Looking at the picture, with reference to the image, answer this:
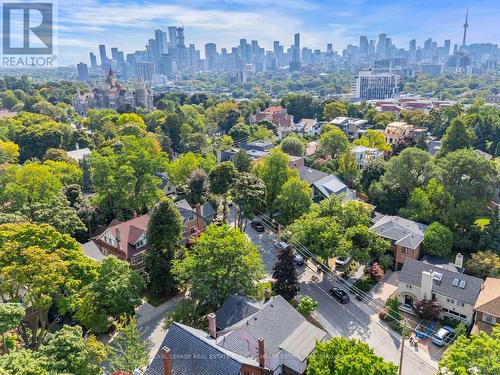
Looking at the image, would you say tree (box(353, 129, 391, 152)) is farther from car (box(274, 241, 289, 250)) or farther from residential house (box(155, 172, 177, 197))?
residential house (box(155, 172, 177, 197))

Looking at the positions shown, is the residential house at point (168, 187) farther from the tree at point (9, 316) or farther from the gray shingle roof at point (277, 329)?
the tree at point (9, 316)

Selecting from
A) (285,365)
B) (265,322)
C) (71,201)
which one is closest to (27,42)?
(71,201)

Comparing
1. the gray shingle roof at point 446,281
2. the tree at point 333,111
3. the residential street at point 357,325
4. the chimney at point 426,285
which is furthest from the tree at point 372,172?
the tree at point 333,111

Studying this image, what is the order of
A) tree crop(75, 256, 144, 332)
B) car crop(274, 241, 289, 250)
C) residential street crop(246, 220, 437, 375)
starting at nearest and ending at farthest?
residential street crop(246, 220, 437, 375) < tree crop(75, 256, 144, 332) < car crop(274, 241, 289, 250)

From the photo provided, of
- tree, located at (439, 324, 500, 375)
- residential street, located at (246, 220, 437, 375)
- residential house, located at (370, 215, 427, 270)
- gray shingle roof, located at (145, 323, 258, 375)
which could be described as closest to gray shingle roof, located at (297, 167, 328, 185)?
residential house, located at (370, 215, 427, 270)

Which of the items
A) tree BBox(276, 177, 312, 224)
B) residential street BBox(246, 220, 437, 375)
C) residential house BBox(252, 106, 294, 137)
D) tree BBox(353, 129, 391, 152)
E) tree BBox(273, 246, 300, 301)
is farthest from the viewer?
residential house BBox(252, 106, 294, 137)

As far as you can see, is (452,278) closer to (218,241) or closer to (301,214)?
(301,214)
